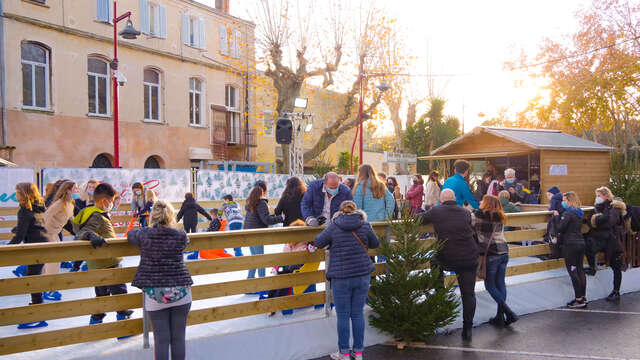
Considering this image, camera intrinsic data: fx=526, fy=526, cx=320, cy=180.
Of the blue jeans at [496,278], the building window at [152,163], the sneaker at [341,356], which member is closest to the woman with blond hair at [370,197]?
the blue jeans at [496,278]

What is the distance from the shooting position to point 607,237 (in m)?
8.06

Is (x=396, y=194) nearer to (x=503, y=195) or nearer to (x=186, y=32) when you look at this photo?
(x=503, y=195)

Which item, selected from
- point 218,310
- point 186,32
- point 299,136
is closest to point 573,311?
point 218,310

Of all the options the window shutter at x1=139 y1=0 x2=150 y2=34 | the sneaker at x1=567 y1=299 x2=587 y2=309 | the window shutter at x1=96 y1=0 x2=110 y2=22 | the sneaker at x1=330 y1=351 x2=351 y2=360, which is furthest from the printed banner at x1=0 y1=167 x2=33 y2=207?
the window shutter at x1=139 y1=0 x2=150 y2=34

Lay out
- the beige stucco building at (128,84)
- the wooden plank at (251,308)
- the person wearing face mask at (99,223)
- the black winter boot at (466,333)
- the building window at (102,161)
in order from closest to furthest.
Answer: the wooden plank at (251,308), the person wearing face mask at (99,223), the black winter boot at (466,333), the beige stucco building at (128,84), the building window at (102,161)

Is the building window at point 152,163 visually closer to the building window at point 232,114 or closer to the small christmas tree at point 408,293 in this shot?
the building window at point 232,114

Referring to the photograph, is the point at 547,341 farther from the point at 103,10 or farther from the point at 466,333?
the point at 103,10

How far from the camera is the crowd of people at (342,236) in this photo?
14.2 ft

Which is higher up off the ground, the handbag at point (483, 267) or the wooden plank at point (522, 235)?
the wooden plank at point (522, 235)

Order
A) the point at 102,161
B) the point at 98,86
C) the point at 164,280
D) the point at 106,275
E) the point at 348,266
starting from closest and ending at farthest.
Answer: the point at 164,280 → the point at 106,275 → the point at 348,266 → the point at 98,86 → the point at 102,161

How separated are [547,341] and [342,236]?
2902 millimetres

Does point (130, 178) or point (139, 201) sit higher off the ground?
point (130, 178)

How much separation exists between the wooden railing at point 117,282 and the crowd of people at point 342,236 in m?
0.22

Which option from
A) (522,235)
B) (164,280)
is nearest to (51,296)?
(164,280)
